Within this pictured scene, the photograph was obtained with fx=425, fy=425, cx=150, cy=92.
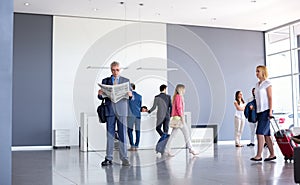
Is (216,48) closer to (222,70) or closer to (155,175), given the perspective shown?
(222,70)

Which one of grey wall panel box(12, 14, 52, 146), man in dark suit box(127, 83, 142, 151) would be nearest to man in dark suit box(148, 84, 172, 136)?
man in dark suit box(127, 83, 142, 151)

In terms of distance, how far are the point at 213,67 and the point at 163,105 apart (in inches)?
184

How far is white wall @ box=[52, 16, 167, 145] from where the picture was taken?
33.3 feet

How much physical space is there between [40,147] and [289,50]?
275 inches

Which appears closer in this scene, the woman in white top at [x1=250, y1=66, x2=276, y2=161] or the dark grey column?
the dark grey column

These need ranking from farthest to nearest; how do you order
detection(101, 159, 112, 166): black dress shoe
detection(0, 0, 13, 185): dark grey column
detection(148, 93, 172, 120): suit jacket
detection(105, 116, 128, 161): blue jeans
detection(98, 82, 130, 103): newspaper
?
detection(148, 93, 172, 120): suit jacket, detection(101, 159, 112, 166): black dress shoe, detection(105, 116, 128, 161): blue jeans, detection(98, 82, 130, 103): newspaper, detection(0, 0, 13, 185): dark grey column

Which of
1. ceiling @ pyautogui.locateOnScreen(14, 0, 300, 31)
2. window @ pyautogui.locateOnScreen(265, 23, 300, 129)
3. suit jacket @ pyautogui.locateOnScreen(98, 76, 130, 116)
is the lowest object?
suit jacket @ pyautogui.locateOnScreen(98, 76, 130, 116)

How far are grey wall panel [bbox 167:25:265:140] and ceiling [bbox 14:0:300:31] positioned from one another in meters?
0.54

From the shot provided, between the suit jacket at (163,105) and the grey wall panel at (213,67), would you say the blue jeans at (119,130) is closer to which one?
the suit jacket at (163,105)

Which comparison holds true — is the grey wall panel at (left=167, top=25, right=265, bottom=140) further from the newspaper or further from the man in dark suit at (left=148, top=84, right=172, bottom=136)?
the newspaper

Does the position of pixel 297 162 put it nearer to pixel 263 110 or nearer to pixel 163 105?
pixel 263 110

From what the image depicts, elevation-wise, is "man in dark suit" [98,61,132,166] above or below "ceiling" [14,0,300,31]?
below

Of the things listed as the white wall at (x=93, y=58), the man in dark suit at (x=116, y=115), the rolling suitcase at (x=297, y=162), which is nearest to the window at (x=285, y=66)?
the white wall at (x=93, y=58)

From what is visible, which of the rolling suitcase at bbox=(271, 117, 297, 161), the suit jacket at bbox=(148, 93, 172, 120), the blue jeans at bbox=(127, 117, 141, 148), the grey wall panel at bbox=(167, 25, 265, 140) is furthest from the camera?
the grey wall panel at bbox=(167, 25, 265, 140)
